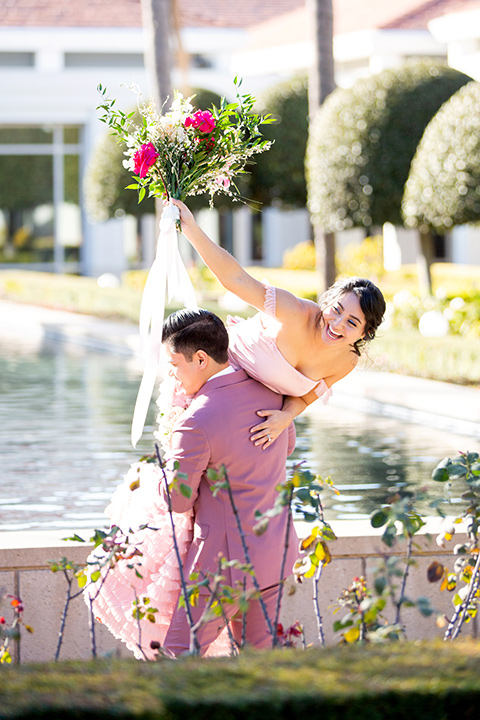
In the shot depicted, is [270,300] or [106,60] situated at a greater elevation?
[106,60]

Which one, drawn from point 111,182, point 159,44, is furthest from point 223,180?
point 111,182

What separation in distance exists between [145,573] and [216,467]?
0.48m

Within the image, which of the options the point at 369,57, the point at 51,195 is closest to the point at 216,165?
the point at 369,57

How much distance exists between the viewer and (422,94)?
17.4 meters

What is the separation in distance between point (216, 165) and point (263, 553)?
126cm

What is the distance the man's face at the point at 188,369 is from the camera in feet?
11.3

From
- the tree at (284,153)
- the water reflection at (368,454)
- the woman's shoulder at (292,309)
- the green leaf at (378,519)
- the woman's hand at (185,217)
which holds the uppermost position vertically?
the tree at (284,153)

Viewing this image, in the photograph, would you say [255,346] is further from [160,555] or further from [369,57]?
[369,57]

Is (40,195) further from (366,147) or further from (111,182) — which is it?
(366,147)

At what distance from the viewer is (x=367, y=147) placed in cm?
1675

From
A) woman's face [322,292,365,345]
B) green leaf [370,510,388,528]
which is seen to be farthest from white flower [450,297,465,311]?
green leaf [370,510,388,528]

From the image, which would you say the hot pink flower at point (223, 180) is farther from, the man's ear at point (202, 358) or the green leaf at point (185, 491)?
the green leaf at point (185, 491)

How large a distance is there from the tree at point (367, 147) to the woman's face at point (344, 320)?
43.5 ft

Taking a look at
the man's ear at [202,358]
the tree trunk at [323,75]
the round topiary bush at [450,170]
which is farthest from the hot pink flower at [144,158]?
the tree trunk at [323,75]
